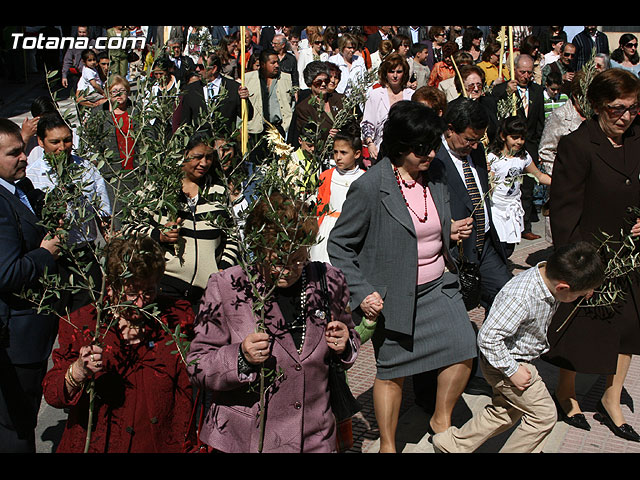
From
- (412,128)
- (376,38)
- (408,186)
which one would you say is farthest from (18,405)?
(376,38)

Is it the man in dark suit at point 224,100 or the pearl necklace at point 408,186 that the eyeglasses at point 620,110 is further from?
the man in dark suit at point 224,100

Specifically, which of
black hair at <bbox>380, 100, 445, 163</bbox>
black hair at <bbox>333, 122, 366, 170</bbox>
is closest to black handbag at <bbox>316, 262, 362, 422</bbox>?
black hair at <bbox>380, 100, 445, 163</bbox>

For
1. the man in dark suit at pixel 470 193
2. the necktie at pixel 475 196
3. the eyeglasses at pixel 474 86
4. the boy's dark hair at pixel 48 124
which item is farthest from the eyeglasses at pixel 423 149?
the eyeglasses at pixel 474 86

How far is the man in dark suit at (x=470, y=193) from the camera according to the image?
5367mm

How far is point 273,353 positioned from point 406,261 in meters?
1.40

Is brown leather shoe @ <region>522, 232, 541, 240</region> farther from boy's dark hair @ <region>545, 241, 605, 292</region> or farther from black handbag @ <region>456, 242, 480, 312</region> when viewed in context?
boy's dark hair @ <region>545, 241, 605, 292</region>

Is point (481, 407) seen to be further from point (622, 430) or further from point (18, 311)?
point (18, 311)

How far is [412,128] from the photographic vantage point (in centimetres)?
466

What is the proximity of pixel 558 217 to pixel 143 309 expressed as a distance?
10.3ft

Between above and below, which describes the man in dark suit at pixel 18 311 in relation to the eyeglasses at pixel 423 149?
below

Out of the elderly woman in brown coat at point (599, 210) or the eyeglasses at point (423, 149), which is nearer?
the eyeglasses at point (423, 149)

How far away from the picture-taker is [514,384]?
14.5 feet

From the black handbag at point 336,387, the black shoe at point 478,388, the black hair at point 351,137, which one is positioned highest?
the black hair at point 351,137

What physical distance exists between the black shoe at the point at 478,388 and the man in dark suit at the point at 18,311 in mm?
3173
